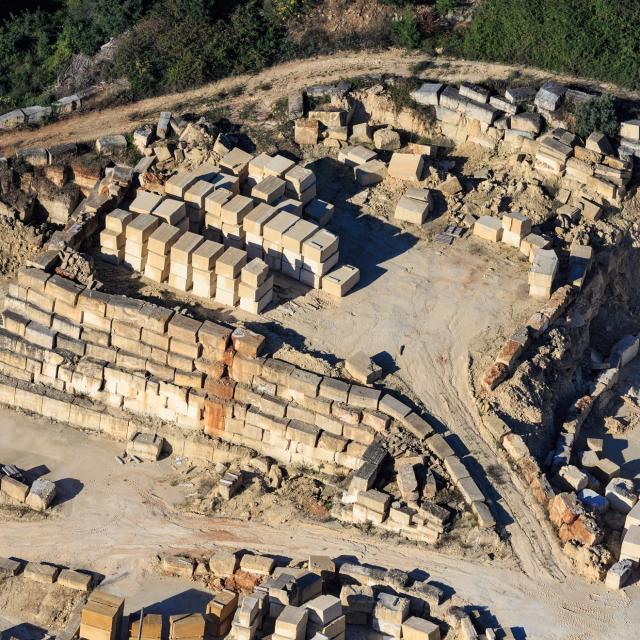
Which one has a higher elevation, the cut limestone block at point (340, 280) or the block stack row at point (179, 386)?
the cut limestone block at point (340, 280)

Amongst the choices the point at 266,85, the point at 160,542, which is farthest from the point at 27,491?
the point at 266,85

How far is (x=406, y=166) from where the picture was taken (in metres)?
53.9

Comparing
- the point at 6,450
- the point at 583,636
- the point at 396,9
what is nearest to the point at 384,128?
the point at 396,9

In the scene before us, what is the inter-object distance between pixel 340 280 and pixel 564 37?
45.8ft

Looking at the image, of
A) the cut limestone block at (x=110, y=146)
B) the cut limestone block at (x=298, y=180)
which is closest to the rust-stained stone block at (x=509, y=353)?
the cut limestone block at (x=298, y=180)

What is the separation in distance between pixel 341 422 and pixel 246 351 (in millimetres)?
3452

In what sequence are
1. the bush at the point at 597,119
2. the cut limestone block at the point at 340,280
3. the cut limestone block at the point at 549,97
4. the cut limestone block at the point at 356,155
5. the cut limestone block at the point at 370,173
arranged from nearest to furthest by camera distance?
1. the cut limestone block at the point at 340,280
2. the cut limestone block at the point at 370,173
3. the bush at the point at 597,119
4. the cut limestone block at the point at 356,155
5. the cut limestone block at the point at 549,97

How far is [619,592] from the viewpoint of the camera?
43.0m

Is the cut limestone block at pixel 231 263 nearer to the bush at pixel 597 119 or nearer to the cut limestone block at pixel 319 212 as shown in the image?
the cut limestone block at pixel 319 212

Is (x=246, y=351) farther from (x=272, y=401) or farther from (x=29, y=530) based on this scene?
(x=29, y=530)

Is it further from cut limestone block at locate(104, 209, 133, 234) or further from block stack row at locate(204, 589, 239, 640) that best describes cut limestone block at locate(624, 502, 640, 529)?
cut limestone block at locate(104, 209, 133, 234)

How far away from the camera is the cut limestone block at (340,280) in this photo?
4972 centimetres

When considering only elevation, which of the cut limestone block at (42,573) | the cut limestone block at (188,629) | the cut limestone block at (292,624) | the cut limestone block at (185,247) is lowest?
the cut limestone block at (42,573)

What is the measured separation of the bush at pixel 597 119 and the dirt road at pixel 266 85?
2.45m
